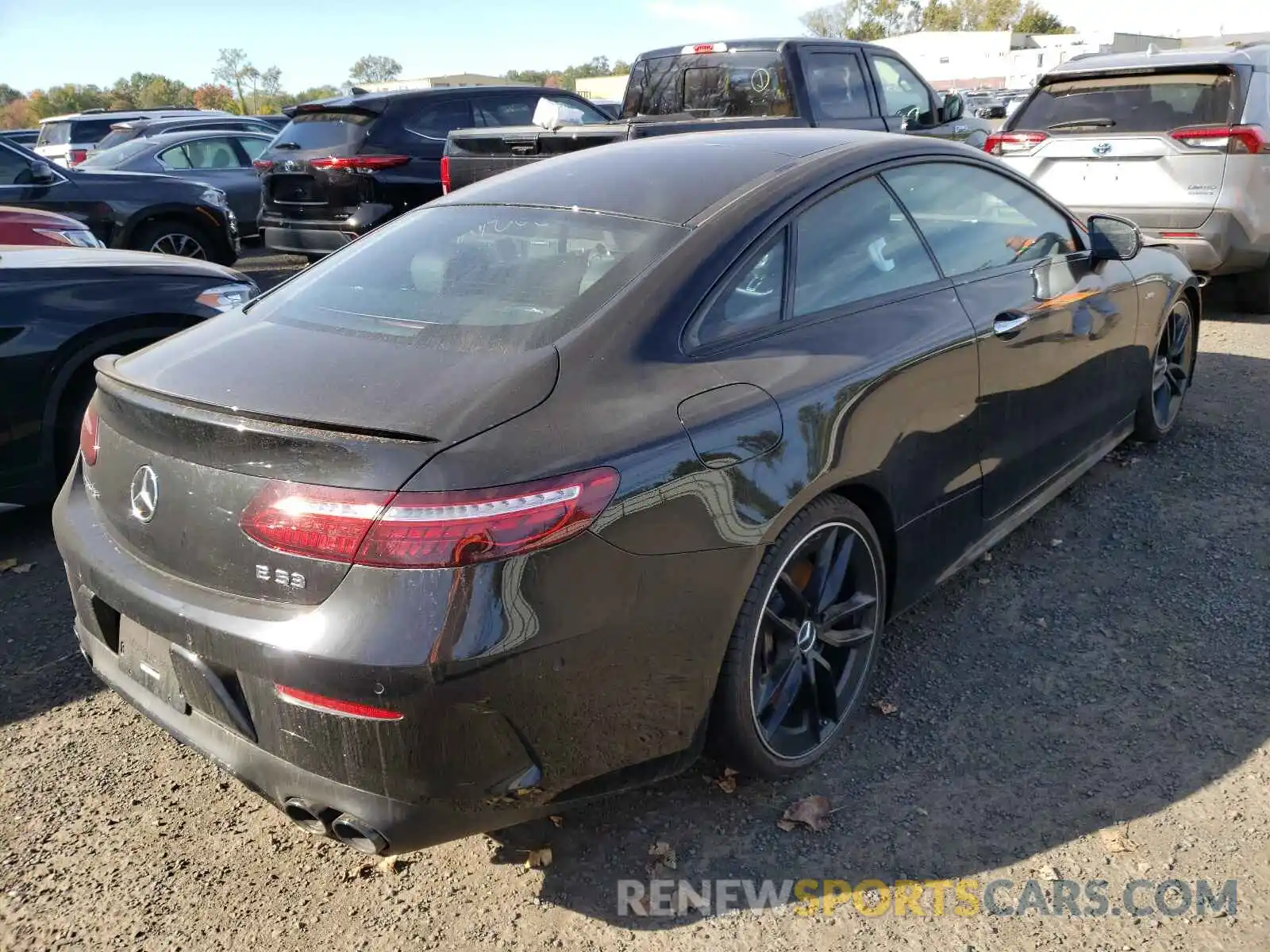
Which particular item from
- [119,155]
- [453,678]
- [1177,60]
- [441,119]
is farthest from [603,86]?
[453,678]

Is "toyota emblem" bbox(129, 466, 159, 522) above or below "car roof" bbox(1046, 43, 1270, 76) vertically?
below

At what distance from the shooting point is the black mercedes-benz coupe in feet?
6.61

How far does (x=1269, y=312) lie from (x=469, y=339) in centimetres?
730

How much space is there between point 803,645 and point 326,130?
8.09 meters

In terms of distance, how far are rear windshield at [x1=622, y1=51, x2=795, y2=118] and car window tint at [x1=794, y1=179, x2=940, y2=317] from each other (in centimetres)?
526

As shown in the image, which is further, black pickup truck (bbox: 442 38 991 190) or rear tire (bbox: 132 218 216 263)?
rear tire (bbox: 132 218 216 263)

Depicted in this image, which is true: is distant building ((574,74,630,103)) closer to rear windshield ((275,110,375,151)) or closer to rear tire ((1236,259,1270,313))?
rear windshield ((275,110,375,151))

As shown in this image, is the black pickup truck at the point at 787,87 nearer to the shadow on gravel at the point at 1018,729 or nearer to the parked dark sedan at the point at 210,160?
the shadow on gravel at the point at 1018,729

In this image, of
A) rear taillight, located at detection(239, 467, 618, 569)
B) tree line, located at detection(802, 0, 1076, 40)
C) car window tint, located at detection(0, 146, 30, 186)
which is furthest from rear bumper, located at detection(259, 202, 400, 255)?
tree line, located at detection(802, 0, 1076, 40)

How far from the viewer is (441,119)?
951 centimetres

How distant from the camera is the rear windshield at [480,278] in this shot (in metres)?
2.49

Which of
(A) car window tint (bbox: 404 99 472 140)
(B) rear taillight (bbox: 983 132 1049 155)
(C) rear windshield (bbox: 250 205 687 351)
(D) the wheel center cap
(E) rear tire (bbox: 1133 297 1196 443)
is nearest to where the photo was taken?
(C) rear windshield (bbox: 250 205 687 351)

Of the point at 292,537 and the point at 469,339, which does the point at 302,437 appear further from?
the point at 469,339

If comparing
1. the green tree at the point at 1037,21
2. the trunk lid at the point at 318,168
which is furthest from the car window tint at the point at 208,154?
the green tree at the point at 1037,21
